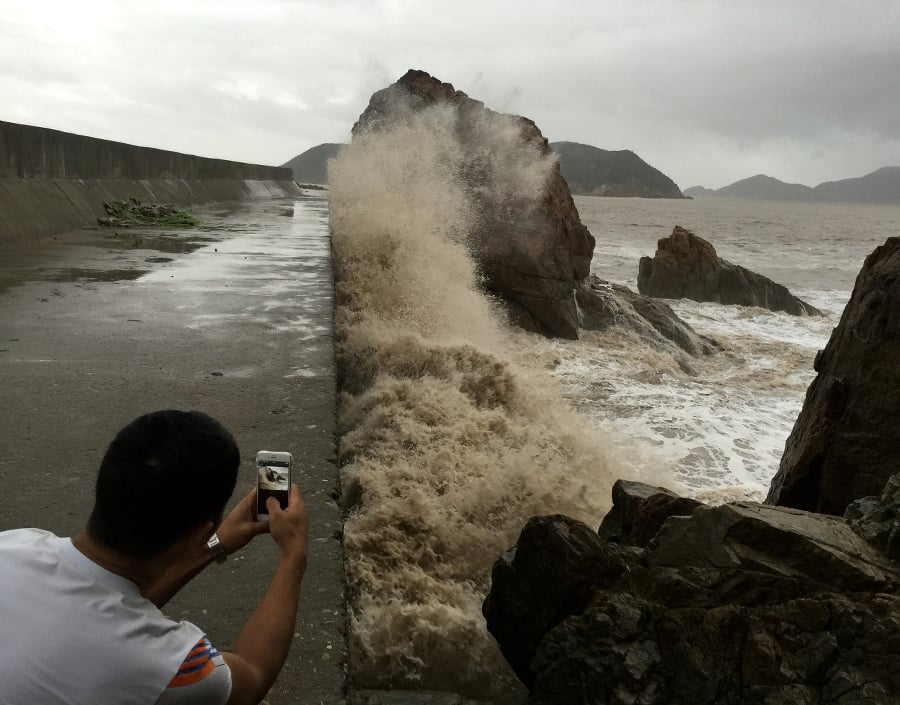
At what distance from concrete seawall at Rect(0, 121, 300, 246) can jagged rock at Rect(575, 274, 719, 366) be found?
687cm

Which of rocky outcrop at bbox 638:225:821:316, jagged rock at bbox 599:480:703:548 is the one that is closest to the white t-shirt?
jagged rock at bbox 599:480:703:548

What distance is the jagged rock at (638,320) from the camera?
10.3 metres

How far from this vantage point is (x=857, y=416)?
10.6 feet

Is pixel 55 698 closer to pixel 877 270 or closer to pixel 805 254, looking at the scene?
pixel 877 270

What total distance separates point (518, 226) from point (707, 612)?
8.67 metres

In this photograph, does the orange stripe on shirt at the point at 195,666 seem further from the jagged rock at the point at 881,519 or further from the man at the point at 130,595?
the jagged rock at the point at 881,519

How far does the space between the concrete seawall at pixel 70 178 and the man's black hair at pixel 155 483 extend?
762 cm

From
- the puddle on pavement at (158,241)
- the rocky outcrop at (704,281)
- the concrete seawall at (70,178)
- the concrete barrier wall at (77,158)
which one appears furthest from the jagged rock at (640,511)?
the rocky outcrop at (704,281)

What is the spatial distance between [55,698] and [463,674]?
1448mm

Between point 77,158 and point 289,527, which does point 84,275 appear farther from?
point 289,527

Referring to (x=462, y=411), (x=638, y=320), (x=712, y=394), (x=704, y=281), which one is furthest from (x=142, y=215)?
(x=704, y=281)

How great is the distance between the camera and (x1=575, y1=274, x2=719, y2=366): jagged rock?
10273 millimetres

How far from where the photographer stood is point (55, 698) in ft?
3.57

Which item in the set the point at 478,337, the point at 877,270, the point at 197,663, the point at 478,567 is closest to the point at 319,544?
the point at 478,567
